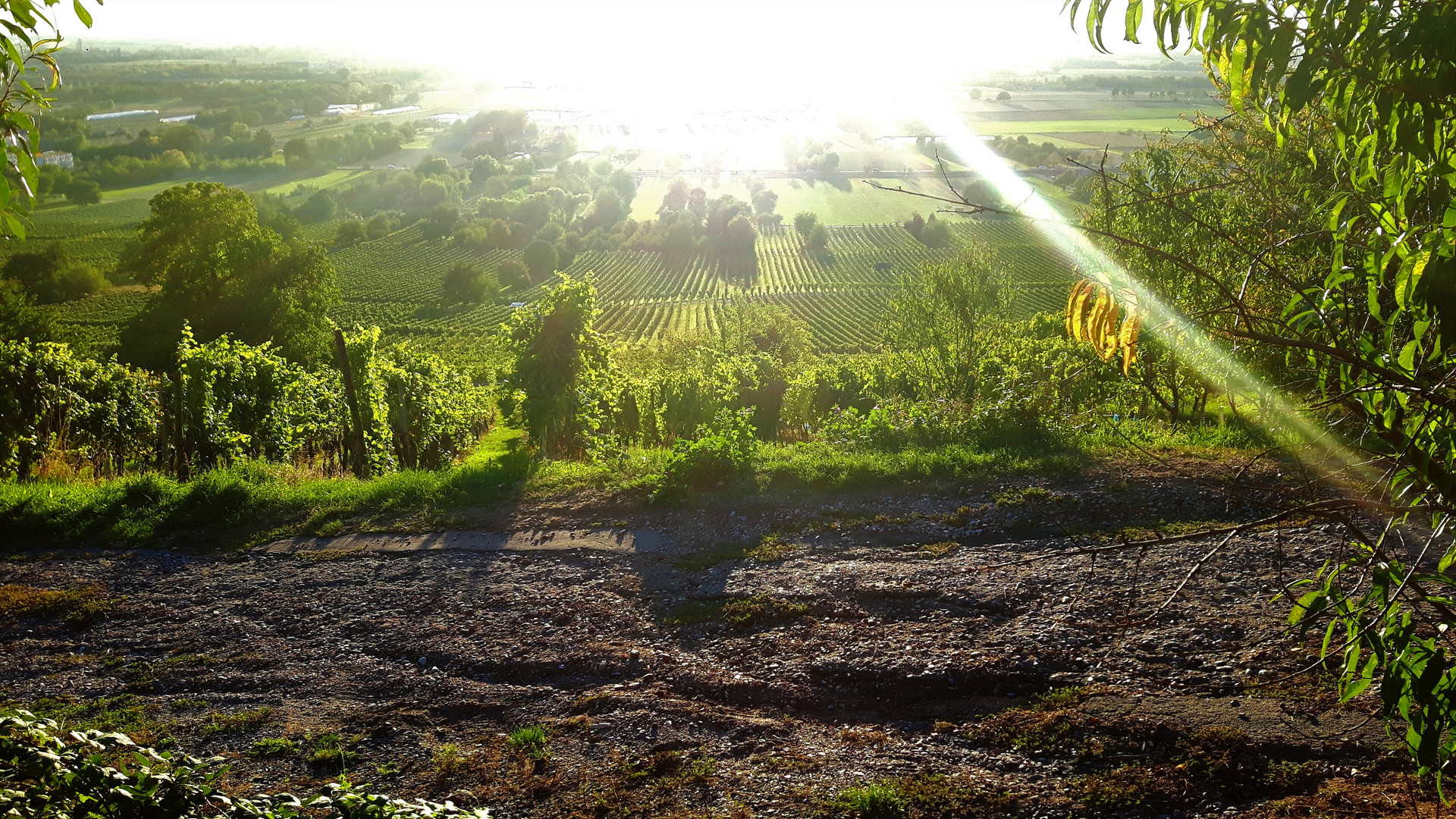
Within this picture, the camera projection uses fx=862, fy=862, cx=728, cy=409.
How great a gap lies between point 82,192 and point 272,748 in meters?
97.7

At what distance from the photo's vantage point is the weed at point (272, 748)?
17.1 feet

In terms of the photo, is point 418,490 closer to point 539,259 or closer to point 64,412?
point 64,412

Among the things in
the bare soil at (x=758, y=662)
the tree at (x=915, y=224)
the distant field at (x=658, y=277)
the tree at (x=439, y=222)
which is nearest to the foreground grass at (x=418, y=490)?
the bare soil at (x=758, y=662)

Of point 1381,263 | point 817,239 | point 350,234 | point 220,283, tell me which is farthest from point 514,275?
point 1381,263

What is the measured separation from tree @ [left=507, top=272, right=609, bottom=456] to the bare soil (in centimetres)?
481

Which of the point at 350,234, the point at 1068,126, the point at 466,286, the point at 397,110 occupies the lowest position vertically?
the point at 466,286

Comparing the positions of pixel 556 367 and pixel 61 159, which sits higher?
pixel 61 159

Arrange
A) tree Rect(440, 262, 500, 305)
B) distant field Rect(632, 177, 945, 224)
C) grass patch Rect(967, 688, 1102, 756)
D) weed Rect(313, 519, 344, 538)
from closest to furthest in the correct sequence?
grass patch Rect(967, 688, 1102, 756) → weed Rect(313, 519, 344, 538) → tree Rect(440, 262, 500, 305) → distant field Rect(632, 177, 945, 224)

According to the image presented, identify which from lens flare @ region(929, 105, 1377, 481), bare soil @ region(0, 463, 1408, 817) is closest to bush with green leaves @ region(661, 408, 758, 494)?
bare soil @ region(0, 463, 1408, 817)

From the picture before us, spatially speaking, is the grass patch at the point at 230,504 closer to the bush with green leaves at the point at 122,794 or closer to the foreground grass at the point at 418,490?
the foreground grass at the point at 418,490

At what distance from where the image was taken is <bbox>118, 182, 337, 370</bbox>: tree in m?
32.9

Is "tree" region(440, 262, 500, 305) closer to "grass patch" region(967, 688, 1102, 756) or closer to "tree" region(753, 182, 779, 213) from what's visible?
"tree" region(753, 182, 779, 213)

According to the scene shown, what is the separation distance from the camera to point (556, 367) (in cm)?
1362

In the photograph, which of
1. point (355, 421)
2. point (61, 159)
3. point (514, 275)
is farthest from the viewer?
point (61, 159)
